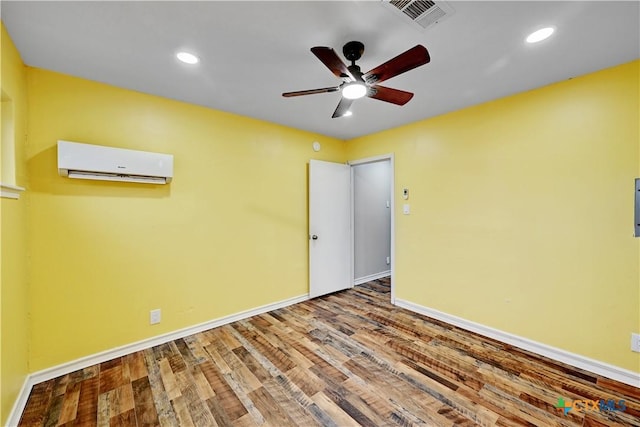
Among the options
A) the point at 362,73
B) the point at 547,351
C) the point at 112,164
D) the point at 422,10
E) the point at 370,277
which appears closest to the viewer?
the point at 422,10

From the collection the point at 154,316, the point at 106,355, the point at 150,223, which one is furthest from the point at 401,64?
the point at 106,355

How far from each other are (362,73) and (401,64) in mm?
301

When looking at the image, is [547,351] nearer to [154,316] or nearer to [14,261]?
[154,316]

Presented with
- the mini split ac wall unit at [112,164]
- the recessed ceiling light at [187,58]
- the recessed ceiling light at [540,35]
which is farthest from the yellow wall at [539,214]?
the mini split ac wall unit at [112,164]

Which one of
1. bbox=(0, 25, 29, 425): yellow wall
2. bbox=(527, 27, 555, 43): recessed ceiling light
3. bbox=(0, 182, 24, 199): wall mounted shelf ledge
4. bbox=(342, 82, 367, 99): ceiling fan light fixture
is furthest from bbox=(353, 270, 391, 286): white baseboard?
bbox=(0, 182, 24, 199): wall mounted shelf ledge

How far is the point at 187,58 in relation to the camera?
1.96 metres

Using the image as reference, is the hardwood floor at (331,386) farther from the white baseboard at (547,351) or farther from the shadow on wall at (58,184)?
the shadow on wall at (58,184)

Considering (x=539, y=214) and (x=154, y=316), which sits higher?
(x=539, y=214)

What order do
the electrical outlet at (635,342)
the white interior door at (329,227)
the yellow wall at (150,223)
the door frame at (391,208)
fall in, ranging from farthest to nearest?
the white interior door at (329,227) → the door frame at (391,208) → the yellow wall at (150,223) → the electrical outlet at (635,342)

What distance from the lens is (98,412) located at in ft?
5.76

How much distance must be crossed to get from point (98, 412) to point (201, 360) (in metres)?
0.72

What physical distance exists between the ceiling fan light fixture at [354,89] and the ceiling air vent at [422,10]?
0.43 metres

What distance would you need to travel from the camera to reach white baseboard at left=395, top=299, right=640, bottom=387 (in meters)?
2.04

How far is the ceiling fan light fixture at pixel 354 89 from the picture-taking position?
1.74m
